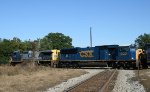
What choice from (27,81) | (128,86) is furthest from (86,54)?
(128,86)

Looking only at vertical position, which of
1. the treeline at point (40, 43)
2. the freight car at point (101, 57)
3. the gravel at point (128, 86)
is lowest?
the gravel at point (128, 86)

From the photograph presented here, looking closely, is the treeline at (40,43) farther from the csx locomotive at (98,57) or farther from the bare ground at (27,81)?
the bare ground at (27,81)

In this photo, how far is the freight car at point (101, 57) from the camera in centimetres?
5272

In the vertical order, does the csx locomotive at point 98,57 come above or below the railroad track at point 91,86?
above

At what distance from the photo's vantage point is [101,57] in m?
56.6

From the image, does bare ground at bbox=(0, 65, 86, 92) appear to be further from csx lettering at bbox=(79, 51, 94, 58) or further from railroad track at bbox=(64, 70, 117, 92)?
csx lettering at bbox=(79, 51, 94, 58)

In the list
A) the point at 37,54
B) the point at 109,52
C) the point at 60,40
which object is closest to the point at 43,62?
the point at 37,54

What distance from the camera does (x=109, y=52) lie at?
56125 mm

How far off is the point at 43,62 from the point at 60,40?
106 meters

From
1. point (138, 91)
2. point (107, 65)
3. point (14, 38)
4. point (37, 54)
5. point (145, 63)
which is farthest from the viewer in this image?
point (14, 38)

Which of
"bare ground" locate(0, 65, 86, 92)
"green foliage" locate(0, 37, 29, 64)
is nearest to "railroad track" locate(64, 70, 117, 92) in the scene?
"bare ground" locate(0, 65, 86, 92)

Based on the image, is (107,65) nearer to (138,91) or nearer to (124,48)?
(124,48)

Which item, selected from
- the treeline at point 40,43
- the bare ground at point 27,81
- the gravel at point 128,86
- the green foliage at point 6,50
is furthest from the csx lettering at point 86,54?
the gravel at point 128,86

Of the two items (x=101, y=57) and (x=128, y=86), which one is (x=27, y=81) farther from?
(x=101, y=57)
